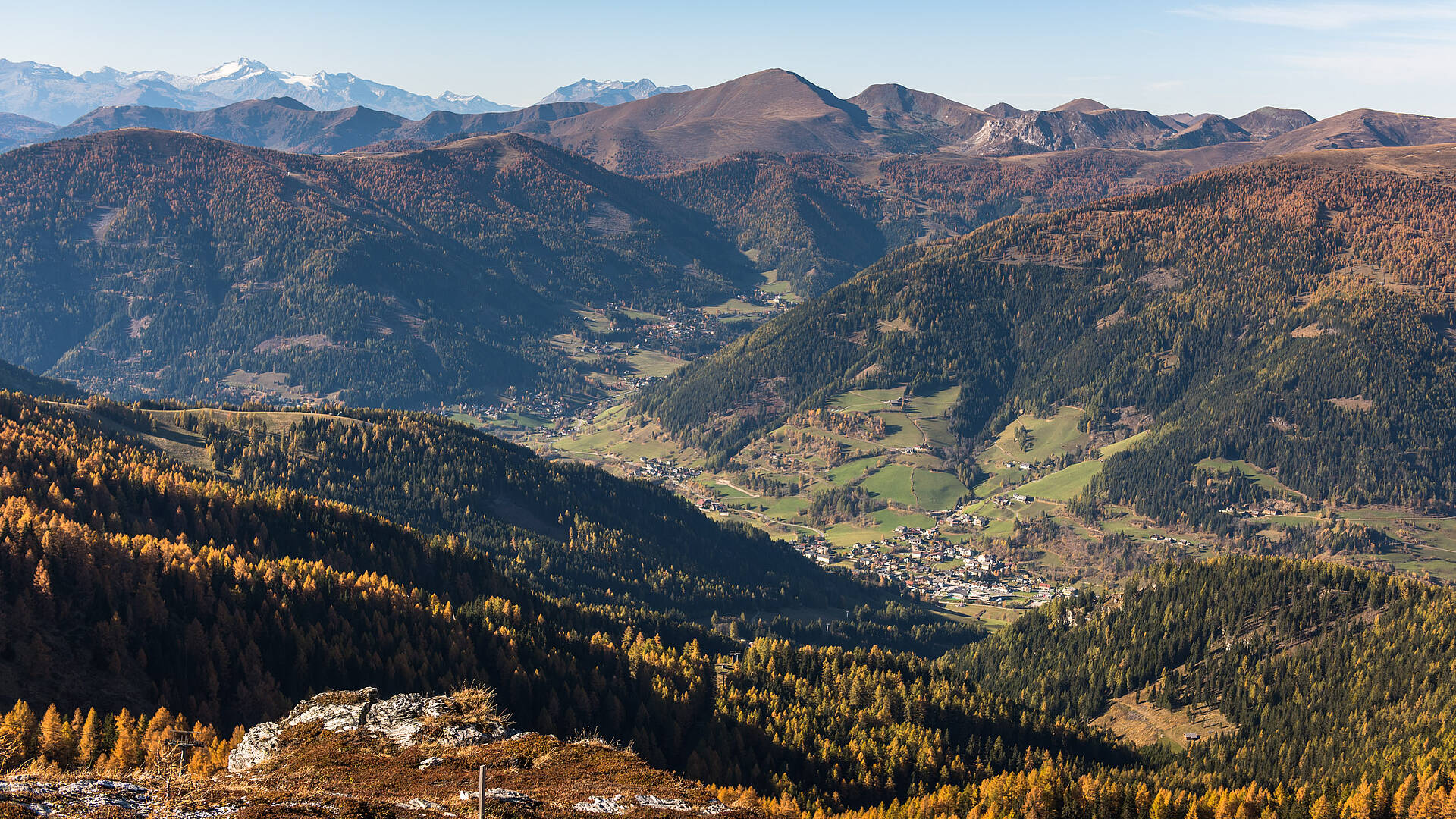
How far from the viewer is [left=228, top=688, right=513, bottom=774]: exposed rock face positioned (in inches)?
3986

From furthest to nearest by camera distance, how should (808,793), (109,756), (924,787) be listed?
(924,787) → (808,793) → (109,756)

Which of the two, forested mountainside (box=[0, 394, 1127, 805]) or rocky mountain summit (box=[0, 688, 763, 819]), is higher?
rocky mountain summit (box=[0, 688, 763, 819])

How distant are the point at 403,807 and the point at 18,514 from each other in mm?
128311

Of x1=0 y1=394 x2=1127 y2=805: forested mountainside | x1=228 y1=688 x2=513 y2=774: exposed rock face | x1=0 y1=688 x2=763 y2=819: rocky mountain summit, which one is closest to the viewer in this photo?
x1=0 y1=688 x2=763 y2=819: rocky mountain summit

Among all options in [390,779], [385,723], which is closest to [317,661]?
[385,723]

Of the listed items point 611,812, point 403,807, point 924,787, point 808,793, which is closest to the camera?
point 403,807

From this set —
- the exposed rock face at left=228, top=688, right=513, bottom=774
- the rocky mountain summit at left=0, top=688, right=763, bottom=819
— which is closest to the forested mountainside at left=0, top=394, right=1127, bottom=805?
the exposed rock face at left=228, top=688, right=513, bottom=774

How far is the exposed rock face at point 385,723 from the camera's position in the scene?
3986 inches

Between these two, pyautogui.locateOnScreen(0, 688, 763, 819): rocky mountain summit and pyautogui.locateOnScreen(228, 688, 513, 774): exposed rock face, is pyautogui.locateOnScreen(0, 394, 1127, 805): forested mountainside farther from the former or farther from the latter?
pyautogui.locateOnScreen(0, 688, 763, 819): rocky mountain summit

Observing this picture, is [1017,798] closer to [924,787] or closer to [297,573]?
[924,787]

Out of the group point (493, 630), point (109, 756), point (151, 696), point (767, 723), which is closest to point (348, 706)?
point (109, 756)

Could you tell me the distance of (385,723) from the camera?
106188mm

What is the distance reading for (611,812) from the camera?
84.3 metres

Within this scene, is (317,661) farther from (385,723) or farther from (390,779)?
(390,779)
